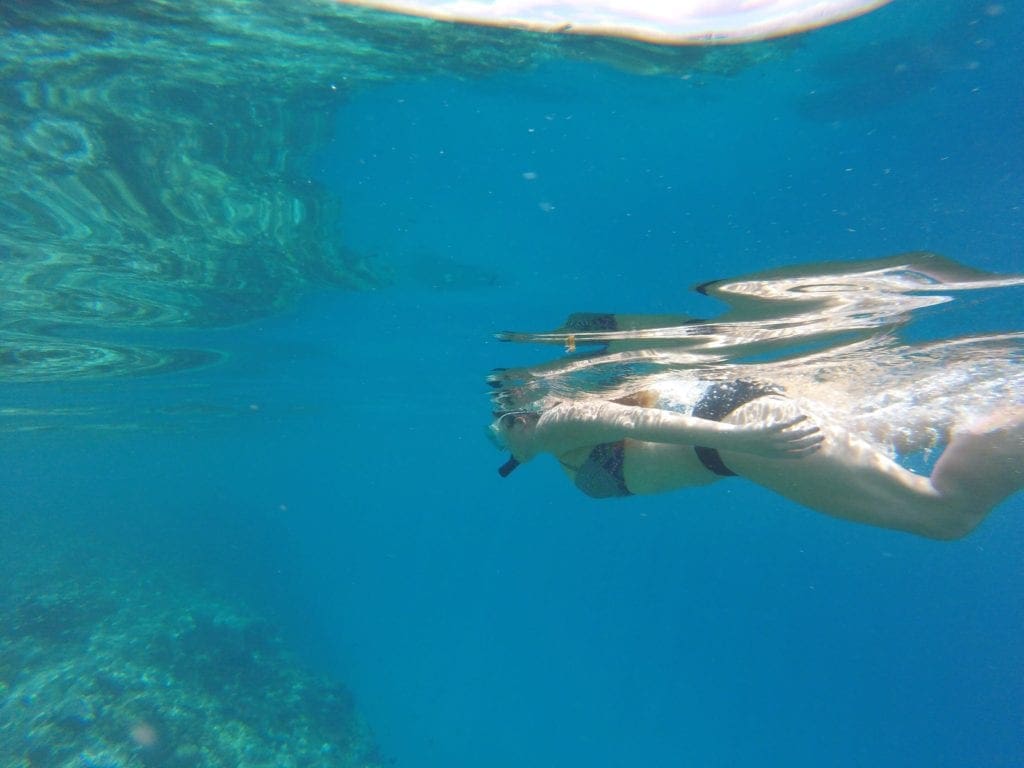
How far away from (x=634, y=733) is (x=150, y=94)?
6402cm

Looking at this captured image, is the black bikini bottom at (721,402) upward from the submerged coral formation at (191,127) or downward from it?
downward

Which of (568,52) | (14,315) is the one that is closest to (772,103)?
(568,52)

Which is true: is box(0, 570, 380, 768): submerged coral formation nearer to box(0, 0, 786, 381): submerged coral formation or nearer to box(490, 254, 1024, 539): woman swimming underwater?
box(0, 0, 786, 381): submerged coral formation

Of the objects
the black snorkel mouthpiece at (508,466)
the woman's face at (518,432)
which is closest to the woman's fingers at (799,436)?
the black snorkel mouthpiece at (508,466)

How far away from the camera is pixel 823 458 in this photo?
4.77 meters

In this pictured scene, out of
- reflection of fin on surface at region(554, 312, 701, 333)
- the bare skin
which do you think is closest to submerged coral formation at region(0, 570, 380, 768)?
reflection of fin on surface at region(554, 312, 701, 333)

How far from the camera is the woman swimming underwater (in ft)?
14.3

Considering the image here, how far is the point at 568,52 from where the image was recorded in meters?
5.68

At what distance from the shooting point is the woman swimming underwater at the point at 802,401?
4.34 metres

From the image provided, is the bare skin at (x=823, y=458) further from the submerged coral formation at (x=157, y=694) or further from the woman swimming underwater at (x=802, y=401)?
the submerged coral formation at (x=157, y=694)

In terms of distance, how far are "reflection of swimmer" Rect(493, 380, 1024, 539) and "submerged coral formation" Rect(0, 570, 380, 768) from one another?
1413 cm

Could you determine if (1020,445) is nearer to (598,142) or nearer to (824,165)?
(824,165)

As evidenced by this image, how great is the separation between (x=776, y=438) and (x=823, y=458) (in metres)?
0.90

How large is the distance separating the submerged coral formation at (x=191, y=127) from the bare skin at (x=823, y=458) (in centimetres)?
353
